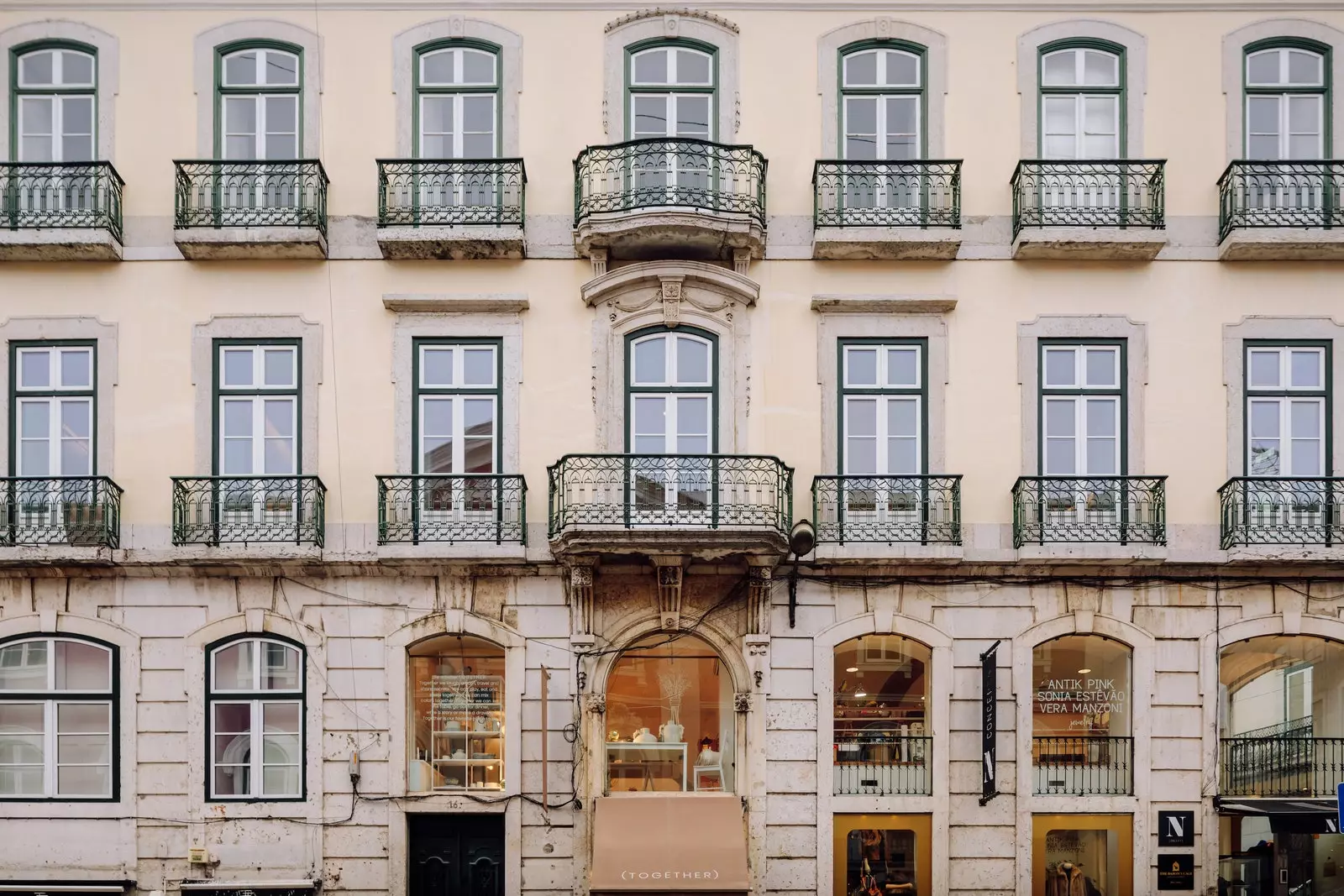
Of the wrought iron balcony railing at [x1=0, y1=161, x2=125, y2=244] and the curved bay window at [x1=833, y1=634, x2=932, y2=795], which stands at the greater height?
the wrought iron balcony railing at [x1=0, y1=161, x2=125, y2=244]

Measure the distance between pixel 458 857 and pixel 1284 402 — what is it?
10.8 metres

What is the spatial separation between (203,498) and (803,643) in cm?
701

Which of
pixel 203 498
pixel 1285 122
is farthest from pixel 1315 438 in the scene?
pixel 203 498

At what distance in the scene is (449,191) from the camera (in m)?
17.2

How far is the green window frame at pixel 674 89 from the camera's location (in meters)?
17.5

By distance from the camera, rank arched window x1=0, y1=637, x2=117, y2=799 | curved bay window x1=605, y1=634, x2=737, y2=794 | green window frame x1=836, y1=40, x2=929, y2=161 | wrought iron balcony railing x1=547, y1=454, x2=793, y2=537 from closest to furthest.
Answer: wrought iron balcony railing x1=547, y1=454, x2=793, y2=537 < arched window x1=0, y1=637, x2=117, y2=799 < curved bay window x1=605, y1=634, x2=737, y2=794 < green window frame x1=836, y1=40, x2=929, y2=161

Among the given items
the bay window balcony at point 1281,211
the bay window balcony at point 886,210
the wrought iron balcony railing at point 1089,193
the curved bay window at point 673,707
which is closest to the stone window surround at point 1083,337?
the wrought iron balcony railing at point 1089,193

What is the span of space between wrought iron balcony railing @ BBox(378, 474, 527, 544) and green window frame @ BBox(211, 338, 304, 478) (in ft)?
4.44

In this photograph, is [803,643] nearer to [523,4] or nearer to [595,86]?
[595,86]

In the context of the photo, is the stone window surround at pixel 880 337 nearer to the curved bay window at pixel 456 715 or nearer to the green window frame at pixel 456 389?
the green window frame at pixel 456 389

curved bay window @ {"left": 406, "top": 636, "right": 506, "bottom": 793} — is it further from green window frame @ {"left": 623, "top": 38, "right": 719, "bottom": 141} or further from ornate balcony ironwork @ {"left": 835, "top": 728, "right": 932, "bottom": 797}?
green window frame @ {"left": 623, "top": 38, "right": 719, "bottom": 141}

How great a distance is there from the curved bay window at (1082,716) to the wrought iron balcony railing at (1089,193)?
15.7 ft

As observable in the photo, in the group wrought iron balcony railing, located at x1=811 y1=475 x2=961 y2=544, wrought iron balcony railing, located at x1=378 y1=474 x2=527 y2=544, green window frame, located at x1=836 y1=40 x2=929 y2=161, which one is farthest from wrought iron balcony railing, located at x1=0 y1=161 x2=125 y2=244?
wrought iron balcony railing, located at x1=811 y1=475 x2=961 y2=544

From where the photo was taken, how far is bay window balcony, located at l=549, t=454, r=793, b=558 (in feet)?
52.3
